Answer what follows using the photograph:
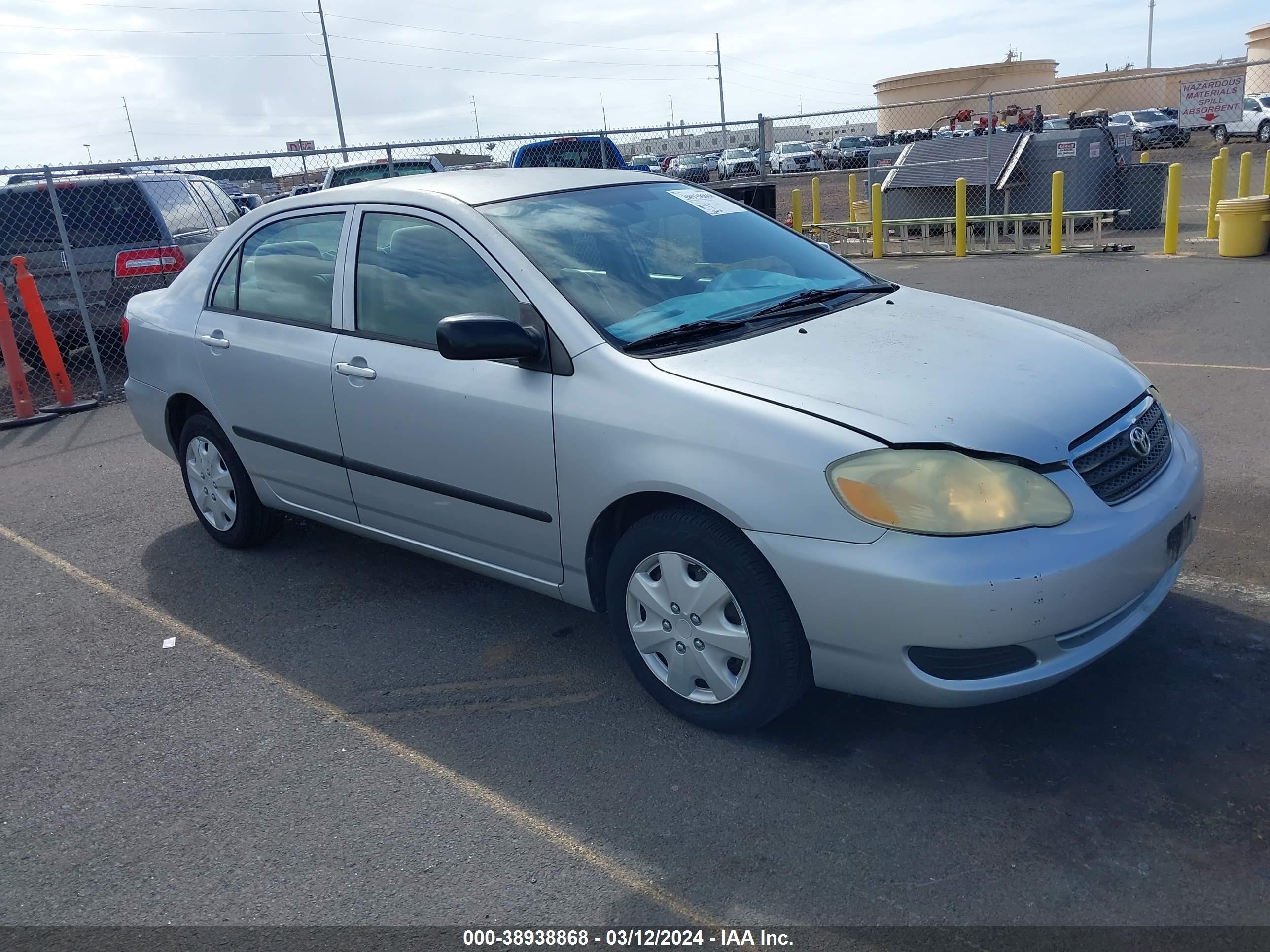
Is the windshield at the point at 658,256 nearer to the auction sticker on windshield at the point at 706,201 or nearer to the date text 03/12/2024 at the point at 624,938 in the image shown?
the auction sticker on windshield at the point at 706,201

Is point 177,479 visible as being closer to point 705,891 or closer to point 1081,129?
point 705,891

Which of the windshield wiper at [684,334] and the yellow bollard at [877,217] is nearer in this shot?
the windshield wiper at [684,334]

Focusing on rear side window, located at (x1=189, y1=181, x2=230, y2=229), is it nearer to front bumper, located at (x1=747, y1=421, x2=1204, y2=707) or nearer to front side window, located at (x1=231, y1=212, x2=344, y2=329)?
front side window, located at (x1=231, y1=212, x2=344, y2=329)

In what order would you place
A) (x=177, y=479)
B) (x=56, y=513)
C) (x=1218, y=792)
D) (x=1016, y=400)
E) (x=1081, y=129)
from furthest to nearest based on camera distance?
(x=1081, y=129) → (x=177, y=479) → (x=56, y=513) → (x=1016, y=400) → (x=1218, y=792)

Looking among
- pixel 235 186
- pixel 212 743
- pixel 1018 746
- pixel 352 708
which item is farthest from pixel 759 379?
pixel 235 186

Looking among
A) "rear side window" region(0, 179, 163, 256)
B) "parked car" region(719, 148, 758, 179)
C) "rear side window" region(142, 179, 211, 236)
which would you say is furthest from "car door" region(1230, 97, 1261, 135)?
"rear side window" region(0, 179, 163, 256)

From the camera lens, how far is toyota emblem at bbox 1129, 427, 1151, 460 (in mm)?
3193

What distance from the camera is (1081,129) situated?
16094 mm

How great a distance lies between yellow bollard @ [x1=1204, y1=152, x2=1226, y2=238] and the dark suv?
41.7ft

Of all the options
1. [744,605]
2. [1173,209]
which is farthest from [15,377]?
[1173,209]

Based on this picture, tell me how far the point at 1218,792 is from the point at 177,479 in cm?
601

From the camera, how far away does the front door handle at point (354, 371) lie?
401cm

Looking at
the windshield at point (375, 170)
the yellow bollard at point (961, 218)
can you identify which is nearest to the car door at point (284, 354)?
the windshield at point (375, 170)

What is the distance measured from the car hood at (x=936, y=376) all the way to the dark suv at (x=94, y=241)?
27.1ft
